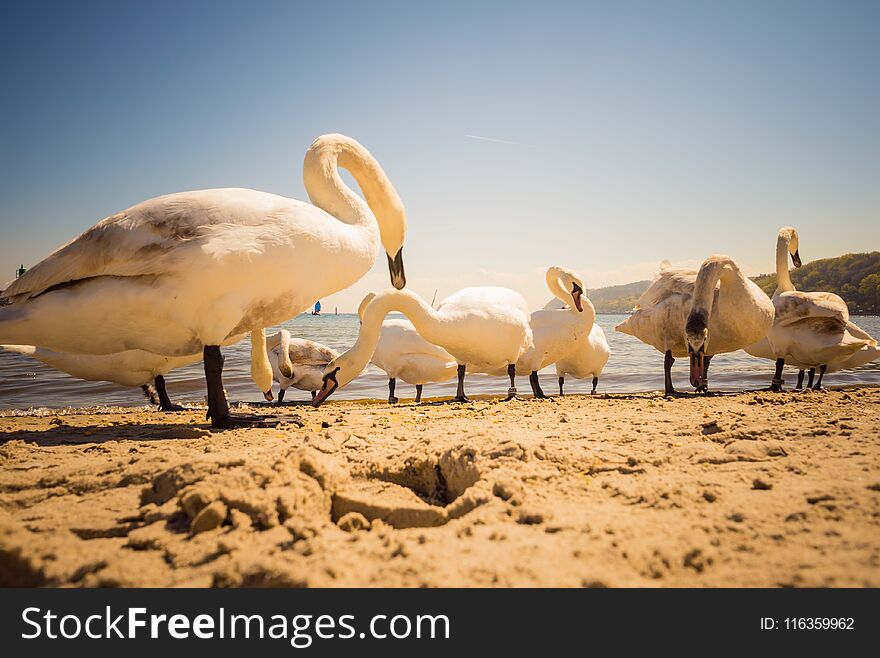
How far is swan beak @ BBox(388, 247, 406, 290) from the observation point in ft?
21.4

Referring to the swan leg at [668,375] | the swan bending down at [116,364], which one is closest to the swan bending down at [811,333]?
the swan leg at [668,375]

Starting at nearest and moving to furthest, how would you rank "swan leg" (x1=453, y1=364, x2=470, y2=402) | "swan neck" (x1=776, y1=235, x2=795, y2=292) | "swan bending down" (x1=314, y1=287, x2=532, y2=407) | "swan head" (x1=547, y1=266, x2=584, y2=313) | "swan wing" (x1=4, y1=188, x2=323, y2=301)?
1. "swan wing" (x1=4, y1=188, x2=323, y2=301)
2. "swan bending down" (x1=314, y1=287, x2=532, y2=407)
3. "swan leg" (x1=453, y1=364, x2=470, y2=402)
4. "swan head" (x1=547, y1=266, x2=584, y2=313)
5. "swan neck" (x1=776, y1=235, x2=795, y2=292)

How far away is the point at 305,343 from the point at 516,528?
9.95 metres

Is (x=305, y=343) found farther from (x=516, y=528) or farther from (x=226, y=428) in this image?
(x=516, y=528)

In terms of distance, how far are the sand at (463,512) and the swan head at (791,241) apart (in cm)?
992

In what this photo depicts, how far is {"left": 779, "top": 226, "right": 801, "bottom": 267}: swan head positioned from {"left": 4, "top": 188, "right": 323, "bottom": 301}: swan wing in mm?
12139

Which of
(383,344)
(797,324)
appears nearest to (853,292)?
(797,324)

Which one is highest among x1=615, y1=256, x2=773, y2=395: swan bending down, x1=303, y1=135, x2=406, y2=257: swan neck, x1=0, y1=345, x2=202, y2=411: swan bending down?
x1=303, y1=135, x2=406, y2=257: swan neck

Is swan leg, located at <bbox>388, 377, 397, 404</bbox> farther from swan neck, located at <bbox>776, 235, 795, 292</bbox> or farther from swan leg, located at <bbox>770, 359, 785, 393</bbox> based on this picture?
swan neck, located at <bbox>776, 235, 795, 292</bbox>

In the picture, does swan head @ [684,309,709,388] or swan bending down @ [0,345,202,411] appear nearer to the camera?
swan bending down @ [0,345,202,411]

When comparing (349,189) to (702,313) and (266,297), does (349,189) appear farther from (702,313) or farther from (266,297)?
(702,313)

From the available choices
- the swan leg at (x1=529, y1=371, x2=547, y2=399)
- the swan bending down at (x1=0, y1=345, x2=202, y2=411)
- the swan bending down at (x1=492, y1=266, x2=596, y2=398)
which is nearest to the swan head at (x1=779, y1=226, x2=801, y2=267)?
the swan bending down at (x1=492, y1=266, x2=596, y2=398)

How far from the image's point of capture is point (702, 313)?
7.49 m

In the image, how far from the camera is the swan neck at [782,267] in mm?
11133
